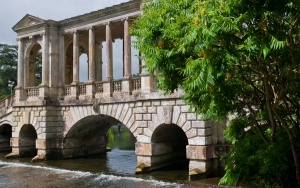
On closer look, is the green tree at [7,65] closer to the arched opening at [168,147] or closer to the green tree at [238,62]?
the arched opening at [168,147]

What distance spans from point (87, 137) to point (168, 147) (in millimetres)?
7254

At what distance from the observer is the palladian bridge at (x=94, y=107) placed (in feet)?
47.0

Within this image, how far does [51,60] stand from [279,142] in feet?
52.2

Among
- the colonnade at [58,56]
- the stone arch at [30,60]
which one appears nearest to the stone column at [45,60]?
the colonnade at [58,56]

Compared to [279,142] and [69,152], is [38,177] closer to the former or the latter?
[69,152]

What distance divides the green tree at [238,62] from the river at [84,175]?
19.9 feet

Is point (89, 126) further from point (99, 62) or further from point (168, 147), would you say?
point (168, 147)

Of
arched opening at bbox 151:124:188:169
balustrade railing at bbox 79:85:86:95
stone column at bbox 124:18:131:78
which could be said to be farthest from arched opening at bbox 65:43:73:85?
arched opening at bbox 151:124:188:169

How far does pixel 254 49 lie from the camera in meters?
4.98

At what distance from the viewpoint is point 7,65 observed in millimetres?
45094

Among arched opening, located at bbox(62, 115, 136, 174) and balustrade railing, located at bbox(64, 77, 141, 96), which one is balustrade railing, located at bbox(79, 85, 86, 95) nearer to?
balustrade railing, located at bbox(64, 77, 141, 96)

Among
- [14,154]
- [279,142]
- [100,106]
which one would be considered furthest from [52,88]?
[279,142]

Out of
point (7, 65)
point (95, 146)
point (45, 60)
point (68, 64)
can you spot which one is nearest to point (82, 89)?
point (45, 60)

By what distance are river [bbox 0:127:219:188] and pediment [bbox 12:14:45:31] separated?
321 inches
